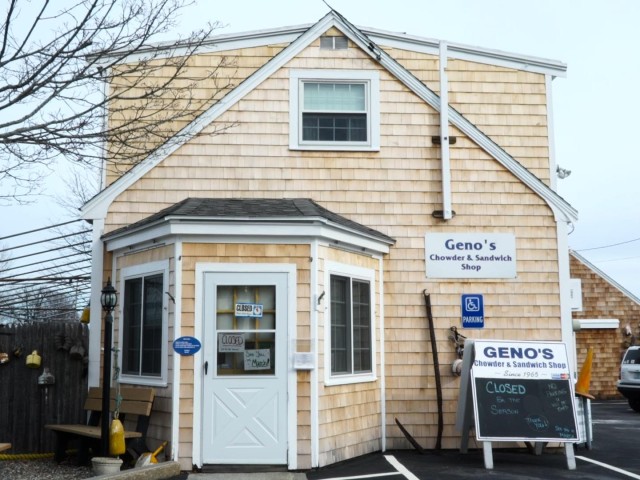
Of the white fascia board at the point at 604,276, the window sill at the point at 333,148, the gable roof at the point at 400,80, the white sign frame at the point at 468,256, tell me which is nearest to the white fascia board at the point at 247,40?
the gable roof at the point at 400,80

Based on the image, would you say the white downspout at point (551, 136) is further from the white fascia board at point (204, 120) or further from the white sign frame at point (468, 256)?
the white fascia board at point (204, 120)

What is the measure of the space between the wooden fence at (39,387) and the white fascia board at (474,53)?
6.35 meters

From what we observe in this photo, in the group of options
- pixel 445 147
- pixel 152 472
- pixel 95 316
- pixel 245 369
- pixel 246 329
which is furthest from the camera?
pixel 445 147

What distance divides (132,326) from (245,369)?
1925 millimetres

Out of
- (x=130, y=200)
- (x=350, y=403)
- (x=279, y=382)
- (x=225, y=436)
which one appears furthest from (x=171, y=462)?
(x=130, y=200)

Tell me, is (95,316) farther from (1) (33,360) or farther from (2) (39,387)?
(2) (39,387)

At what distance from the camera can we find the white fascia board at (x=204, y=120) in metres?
11.1

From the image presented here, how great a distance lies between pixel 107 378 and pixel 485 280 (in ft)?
17.6

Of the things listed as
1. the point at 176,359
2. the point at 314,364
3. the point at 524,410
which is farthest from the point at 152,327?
the point at 524,410

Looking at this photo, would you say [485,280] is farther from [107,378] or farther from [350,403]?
[107,378]

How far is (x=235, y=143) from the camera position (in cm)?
1144

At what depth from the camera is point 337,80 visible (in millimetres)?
11688

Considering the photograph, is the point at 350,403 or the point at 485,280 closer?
the point at 350,403

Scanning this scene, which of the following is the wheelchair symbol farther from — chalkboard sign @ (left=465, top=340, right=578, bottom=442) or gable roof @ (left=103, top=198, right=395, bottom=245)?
gable roof @ (left=103, top=198, right=395, bottom=245)
